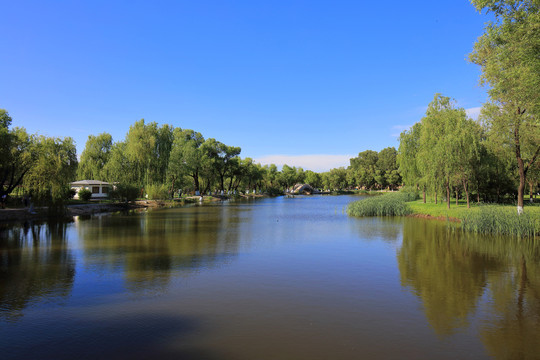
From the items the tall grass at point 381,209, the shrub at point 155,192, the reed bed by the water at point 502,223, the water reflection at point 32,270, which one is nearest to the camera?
the water reflection at point 32,270

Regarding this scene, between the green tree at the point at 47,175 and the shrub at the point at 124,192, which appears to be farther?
the shrub at the point at 124,192

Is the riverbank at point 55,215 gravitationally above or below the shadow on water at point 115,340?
above

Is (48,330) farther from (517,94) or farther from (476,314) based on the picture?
(517,94)

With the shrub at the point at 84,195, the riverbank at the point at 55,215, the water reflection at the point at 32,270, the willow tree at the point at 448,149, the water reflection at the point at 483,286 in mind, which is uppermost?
the willow tree at the point at 448,149

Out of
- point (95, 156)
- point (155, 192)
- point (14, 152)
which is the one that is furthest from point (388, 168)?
point (14, 152)

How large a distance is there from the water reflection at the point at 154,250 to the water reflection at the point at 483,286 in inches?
341

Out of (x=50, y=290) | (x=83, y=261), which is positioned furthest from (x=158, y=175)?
(x=50, y=290)

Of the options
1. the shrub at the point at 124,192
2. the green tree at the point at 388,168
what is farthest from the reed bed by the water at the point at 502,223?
the green tree at the point at 388,168

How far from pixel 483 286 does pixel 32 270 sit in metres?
17.6

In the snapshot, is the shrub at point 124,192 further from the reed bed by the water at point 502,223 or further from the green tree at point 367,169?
the green tree at point 367,169

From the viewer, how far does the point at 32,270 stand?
1460 centimetres

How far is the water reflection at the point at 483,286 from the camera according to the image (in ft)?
27.5

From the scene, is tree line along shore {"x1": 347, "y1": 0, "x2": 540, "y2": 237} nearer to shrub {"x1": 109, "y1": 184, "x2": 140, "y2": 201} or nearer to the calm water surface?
the calm water surface

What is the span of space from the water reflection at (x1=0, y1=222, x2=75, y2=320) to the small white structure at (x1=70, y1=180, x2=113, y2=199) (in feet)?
123
